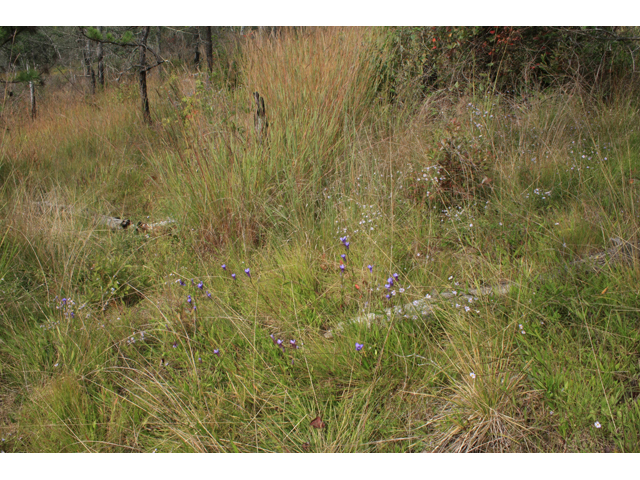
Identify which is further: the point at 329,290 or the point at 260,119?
the point at 260,119

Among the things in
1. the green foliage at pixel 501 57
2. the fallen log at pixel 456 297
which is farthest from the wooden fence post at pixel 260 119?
the fallen log at pixel 456 297

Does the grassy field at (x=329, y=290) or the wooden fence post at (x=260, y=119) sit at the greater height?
the wooden fence post at (x=260, y=119)

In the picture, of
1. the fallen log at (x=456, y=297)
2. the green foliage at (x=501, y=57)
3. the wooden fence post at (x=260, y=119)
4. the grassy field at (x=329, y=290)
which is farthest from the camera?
the green foliage at (x=501, y=57)

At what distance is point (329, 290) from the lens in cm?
215

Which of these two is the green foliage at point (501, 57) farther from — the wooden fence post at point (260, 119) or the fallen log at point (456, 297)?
the fallen log at point (456, 297)

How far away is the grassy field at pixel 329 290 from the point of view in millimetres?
1551

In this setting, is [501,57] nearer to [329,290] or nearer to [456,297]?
[456,297]

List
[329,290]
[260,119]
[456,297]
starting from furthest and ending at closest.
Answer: [260,119], [329,290], [456,297]

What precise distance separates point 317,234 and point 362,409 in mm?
1330

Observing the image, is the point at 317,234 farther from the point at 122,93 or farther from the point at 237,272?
the point at 122,93

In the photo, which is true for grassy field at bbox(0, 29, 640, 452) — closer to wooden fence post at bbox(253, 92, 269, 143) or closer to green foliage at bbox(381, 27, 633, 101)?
wooden fence post at bbox(253, 92, 269, 143)

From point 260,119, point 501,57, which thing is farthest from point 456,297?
point 501,57

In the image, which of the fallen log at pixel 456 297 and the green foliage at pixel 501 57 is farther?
the green foliage at pixel 501 57

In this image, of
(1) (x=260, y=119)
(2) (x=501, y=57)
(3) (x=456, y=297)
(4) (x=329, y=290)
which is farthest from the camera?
(2) (x=501, y=57)
